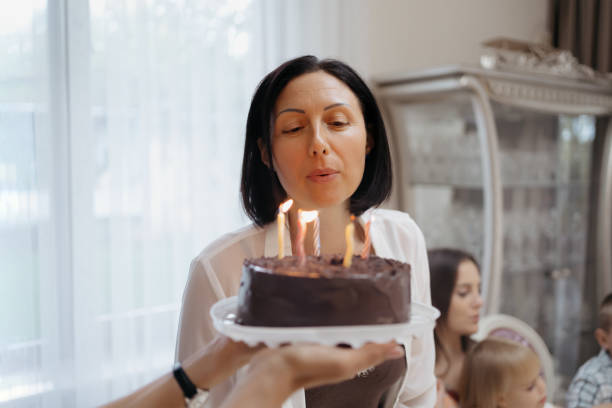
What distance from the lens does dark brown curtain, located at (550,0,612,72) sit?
11.9ft

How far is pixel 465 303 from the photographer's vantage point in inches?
85.5

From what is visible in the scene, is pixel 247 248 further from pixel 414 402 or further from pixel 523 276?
pixel 523 276

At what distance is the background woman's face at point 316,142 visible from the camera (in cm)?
125

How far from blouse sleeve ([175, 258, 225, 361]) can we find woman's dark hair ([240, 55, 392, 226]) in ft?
0.70

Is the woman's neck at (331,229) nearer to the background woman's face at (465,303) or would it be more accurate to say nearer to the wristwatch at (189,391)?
the wristwatch at (189,391)

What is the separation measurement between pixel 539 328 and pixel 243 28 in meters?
2.37

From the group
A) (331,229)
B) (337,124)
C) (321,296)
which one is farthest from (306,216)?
(331,229)

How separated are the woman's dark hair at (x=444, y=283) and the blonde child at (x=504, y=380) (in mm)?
228

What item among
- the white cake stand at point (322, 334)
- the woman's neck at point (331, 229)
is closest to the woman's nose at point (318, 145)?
the woman's neck at point (331, 229)

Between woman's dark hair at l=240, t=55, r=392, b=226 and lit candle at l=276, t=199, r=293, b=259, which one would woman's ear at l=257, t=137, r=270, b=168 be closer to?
woman's dark hair at l=240, t=55, r=392, b=226

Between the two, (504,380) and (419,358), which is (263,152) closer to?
(419,358)

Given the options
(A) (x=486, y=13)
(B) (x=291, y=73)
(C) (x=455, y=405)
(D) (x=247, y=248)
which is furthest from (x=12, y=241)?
(A) (x=486, y=13)

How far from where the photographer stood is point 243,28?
2.43 metres

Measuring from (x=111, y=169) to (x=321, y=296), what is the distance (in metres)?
1.48
